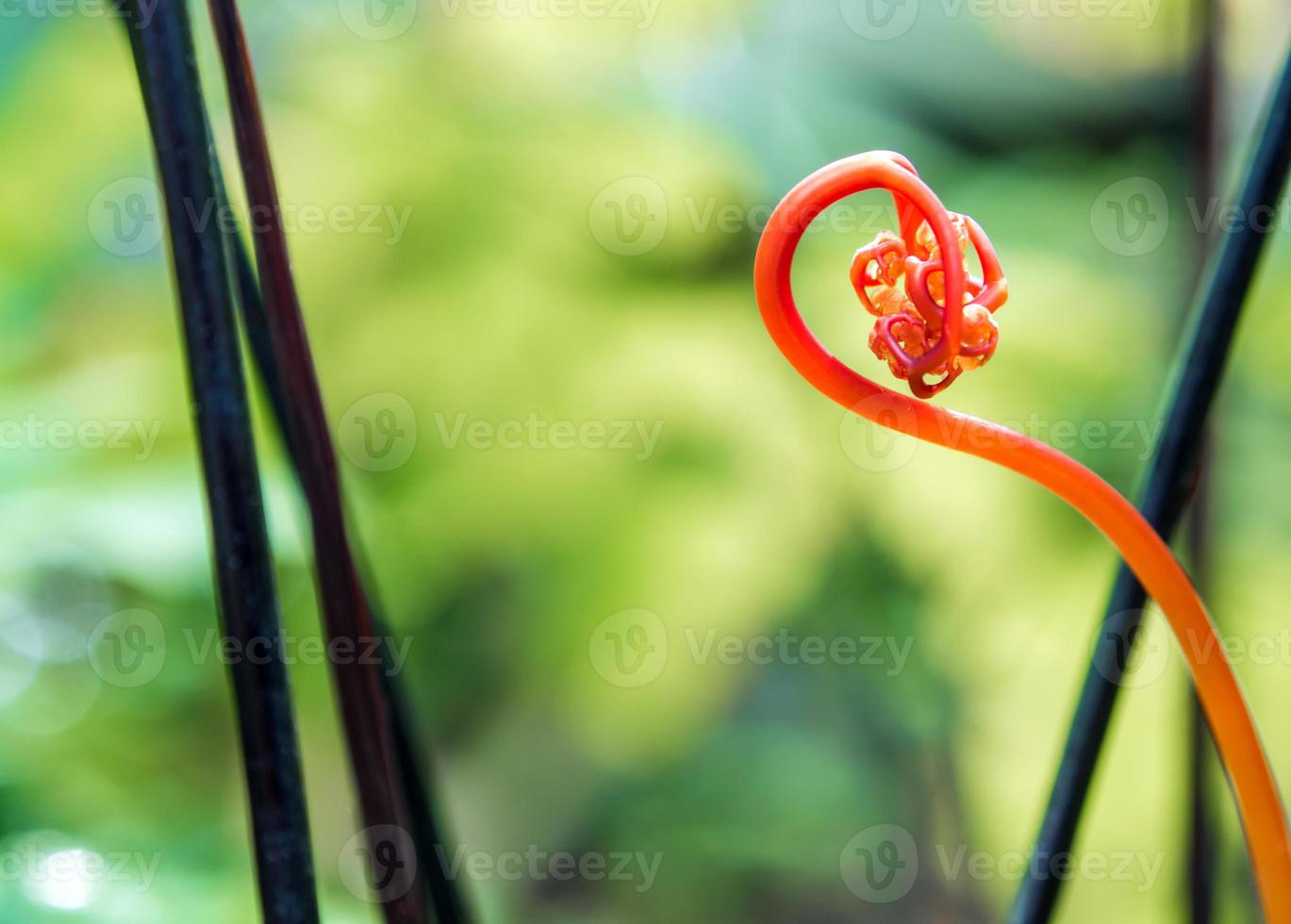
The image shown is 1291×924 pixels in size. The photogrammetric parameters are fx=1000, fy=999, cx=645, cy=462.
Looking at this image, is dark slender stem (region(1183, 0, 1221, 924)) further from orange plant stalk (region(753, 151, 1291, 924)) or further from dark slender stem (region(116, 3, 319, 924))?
dark slender stem (region(116, 3, 319, 924))

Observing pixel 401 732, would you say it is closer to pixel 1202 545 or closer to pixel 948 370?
pixel 948 370

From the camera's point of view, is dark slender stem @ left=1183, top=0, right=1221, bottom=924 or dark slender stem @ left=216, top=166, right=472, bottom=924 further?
dark slender stem @ left=1183, top=0, right=1221, bottom=924

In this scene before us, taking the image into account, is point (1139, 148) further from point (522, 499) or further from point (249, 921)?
point (249, 921)

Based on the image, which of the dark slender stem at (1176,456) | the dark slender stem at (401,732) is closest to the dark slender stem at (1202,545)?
the dark slender stem at (1176,456)

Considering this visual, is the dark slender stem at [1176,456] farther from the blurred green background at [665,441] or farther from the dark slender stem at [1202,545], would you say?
the blurred green background at [665,441]

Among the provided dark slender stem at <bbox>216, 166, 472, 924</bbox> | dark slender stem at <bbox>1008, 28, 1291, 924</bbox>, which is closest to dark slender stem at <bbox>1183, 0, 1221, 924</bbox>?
dark slender stem at <bbox>1008, 28, 1291, 924</bbox>
